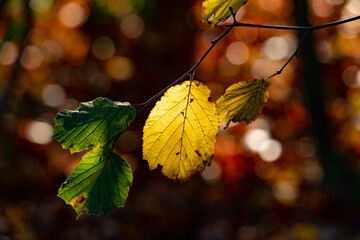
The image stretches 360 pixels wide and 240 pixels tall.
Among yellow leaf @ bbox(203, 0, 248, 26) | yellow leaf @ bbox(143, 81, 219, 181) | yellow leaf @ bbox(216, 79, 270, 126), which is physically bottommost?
yellow leaf @ bbox(216, 79, 270, 126)

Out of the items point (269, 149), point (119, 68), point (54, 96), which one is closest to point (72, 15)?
point (119, 68)

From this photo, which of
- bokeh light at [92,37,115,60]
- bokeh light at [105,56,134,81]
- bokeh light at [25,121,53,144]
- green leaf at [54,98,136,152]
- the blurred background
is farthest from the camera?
bokeh light at [92,37,115,60]

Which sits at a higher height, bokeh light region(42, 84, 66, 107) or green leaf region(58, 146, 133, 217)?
green leaf region(58, 146, 133, 217)

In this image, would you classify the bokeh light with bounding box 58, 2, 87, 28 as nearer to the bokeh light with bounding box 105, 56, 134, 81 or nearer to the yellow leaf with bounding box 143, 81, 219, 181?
the bokeh light with bounding box 105, 56, 134, 81

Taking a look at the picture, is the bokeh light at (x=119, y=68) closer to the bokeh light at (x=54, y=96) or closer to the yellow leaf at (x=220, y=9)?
the bokeh light at (x=54, y=96)

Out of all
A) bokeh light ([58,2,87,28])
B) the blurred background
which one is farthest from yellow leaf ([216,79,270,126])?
bokeh light ([58,2,87,28])

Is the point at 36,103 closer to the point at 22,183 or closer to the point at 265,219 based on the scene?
the point at 22,183
